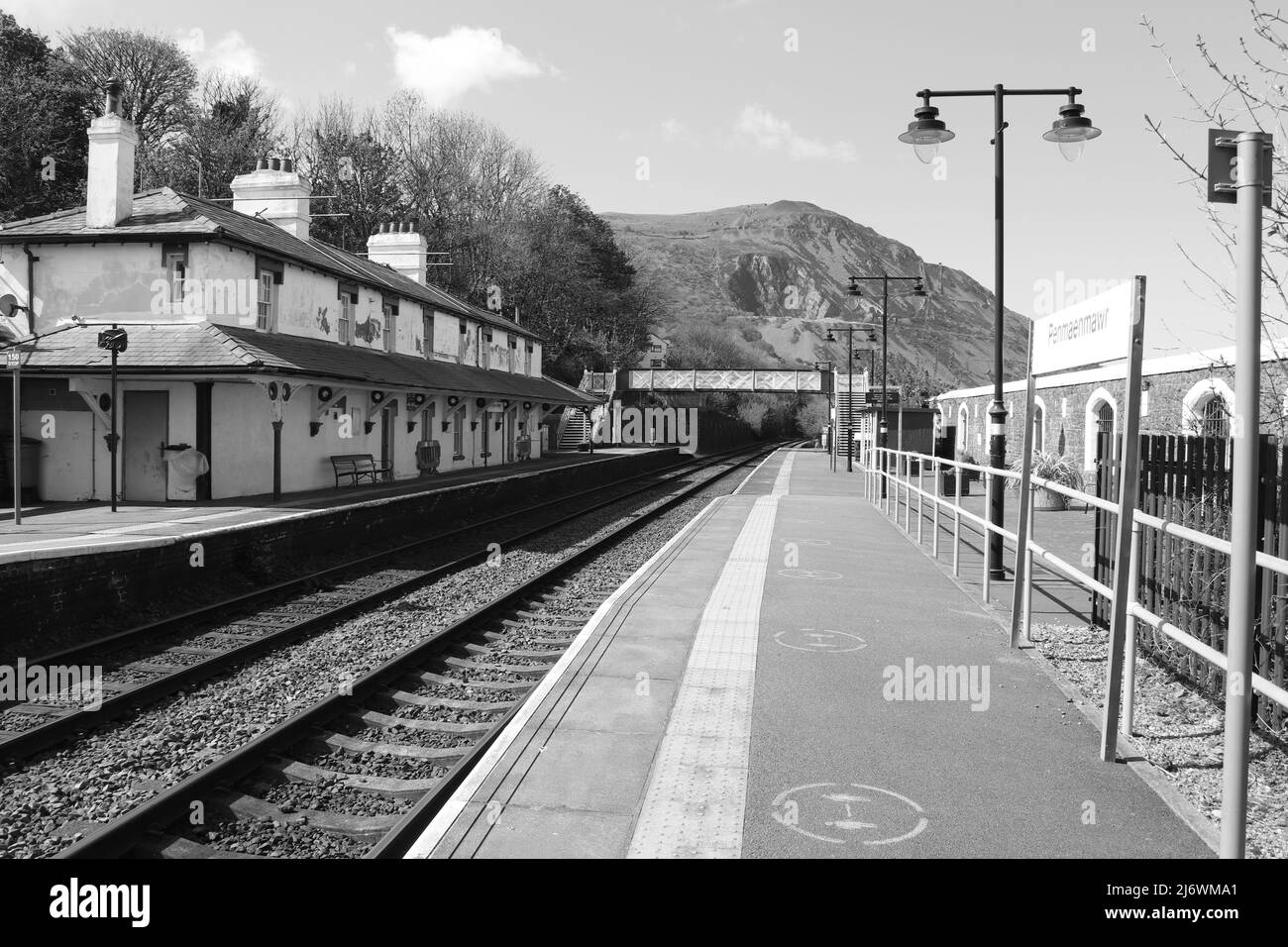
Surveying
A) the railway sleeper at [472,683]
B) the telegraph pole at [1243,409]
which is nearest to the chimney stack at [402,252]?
the railway sleeper at [472,683]

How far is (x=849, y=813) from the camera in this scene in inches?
Answer: 176

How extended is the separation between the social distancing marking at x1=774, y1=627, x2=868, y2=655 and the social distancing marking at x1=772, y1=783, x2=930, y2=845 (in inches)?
118

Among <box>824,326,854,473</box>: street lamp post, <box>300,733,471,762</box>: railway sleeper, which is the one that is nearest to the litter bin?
<box>300,733,471,762</box>: railway sleeper

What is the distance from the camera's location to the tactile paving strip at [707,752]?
4.21 m

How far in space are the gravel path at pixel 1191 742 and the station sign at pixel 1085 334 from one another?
7.34 ft

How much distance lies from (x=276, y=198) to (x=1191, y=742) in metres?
28.0

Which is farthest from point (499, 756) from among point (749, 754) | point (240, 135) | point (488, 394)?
point (240, 135)

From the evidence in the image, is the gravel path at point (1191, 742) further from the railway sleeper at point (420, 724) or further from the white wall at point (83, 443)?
the white wall at point (83, 443)

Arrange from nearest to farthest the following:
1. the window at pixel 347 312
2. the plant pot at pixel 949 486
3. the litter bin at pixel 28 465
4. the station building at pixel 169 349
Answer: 1. the litter bin at pixel 28 465
2. the station building at pixel 169 349
3. the window at pixel 347 312
4. the plant pot at pixel 949 486

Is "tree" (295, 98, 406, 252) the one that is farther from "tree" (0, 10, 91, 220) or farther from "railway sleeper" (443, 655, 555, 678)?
"railway sleeper" (443, 655, 555, 678)

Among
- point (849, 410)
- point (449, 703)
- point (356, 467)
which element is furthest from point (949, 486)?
point (449, 703)

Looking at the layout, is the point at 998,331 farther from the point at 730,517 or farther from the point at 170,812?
the point at 170,812

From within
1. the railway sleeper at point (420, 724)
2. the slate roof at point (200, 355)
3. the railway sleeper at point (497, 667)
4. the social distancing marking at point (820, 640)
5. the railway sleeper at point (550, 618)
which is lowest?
the railway sleeper at point (420, 724)

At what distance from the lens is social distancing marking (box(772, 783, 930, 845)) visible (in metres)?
4.23
